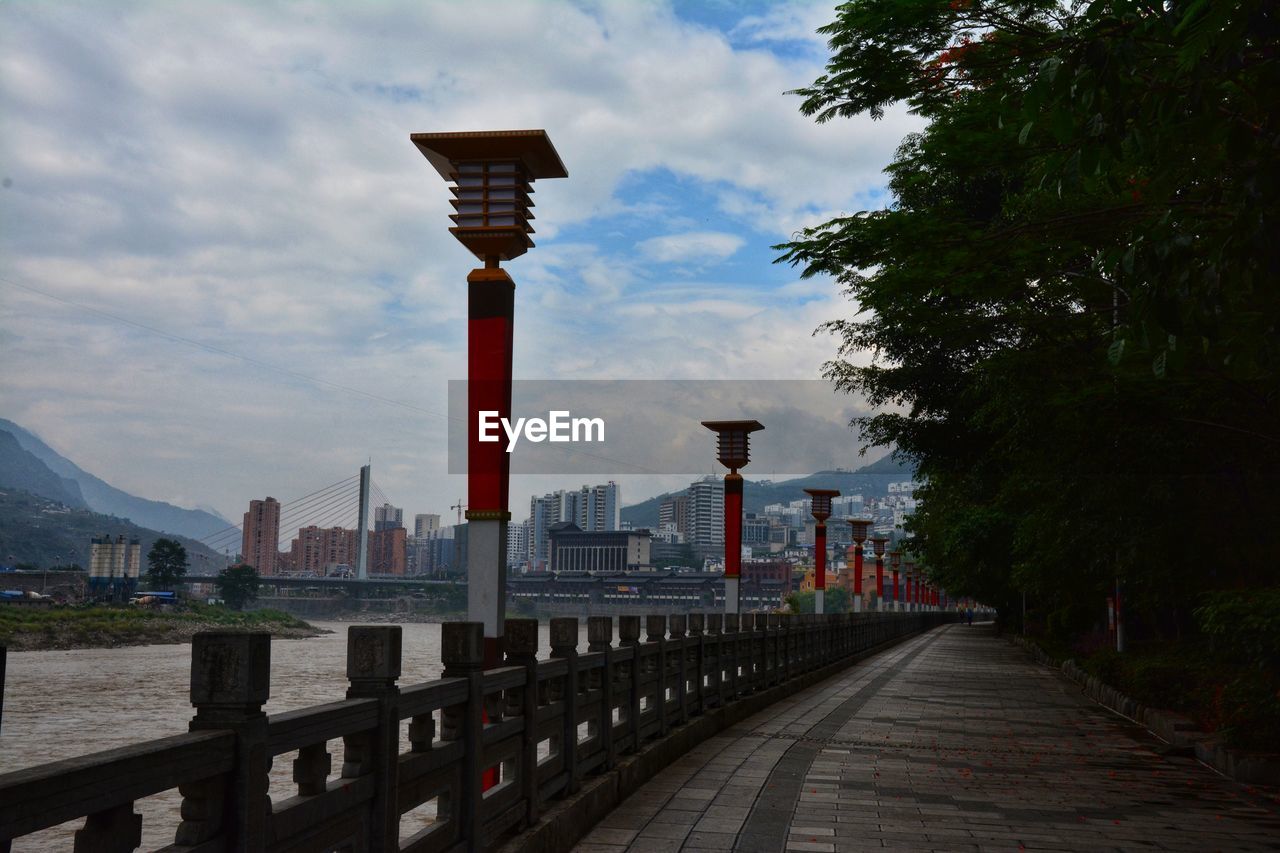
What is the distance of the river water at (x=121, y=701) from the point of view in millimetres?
19875

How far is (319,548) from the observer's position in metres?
150

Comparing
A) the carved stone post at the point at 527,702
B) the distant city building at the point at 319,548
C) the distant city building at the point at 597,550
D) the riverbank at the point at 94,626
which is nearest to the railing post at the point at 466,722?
the carved stone post at the point at 527,702

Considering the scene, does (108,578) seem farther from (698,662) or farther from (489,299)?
(489,299)

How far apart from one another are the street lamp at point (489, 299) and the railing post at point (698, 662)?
2.31 m

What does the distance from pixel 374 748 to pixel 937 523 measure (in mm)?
39736

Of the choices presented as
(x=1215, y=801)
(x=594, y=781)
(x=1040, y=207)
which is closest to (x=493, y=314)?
(x=594, y=781)

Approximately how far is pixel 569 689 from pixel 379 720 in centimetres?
342

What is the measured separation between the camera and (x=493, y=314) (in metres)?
10.8

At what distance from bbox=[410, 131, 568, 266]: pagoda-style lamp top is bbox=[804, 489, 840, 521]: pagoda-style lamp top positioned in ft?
80.0

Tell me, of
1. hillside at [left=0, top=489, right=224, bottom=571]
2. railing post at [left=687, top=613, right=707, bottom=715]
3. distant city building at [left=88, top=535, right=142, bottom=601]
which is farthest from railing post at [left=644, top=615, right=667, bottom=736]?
hillside at [left=0, top=489, right=224, bottom=571]

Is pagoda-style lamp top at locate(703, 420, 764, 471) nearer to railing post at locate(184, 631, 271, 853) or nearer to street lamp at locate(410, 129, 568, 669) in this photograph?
street lamp at locate(410, 129, 568, 669)

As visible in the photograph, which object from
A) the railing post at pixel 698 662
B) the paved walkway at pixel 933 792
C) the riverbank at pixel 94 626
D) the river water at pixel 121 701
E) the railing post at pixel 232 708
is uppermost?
the railing post at pixel 232 708

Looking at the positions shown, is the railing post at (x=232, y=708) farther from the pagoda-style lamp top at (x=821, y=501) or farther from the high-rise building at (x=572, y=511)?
the high-rise building at (x=572, y=511)

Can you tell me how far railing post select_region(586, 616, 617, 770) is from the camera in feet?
27.9
